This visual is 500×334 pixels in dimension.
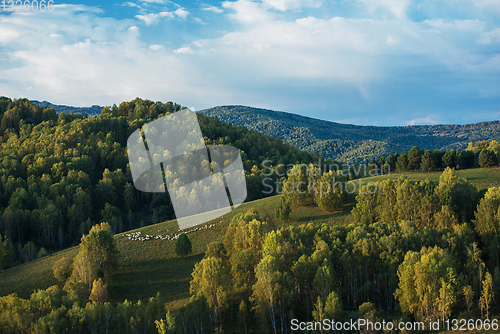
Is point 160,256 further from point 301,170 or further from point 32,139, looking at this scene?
point 32,139

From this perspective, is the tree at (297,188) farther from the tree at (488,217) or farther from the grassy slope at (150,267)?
the tree at (488,217)

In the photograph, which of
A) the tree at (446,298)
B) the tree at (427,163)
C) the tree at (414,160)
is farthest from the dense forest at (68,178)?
the tree at (446,298)

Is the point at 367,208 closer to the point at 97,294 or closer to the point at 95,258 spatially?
the point at 97,294

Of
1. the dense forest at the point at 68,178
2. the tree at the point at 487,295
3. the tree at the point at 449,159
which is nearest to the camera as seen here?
the tree at the point at 487,295

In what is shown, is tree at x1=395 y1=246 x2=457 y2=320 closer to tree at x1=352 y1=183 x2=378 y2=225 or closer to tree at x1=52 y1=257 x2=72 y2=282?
tree at x1=352 y1=183 x2=378 y2=225

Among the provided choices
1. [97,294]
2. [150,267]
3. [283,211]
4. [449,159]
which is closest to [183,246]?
[150,267]

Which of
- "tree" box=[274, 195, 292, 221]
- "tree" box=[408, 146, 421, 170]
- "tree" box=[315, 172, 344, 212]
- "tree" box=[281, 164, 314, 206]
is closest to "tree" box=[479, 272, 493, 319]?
"tree" box=[315, 172, 344, 212]
